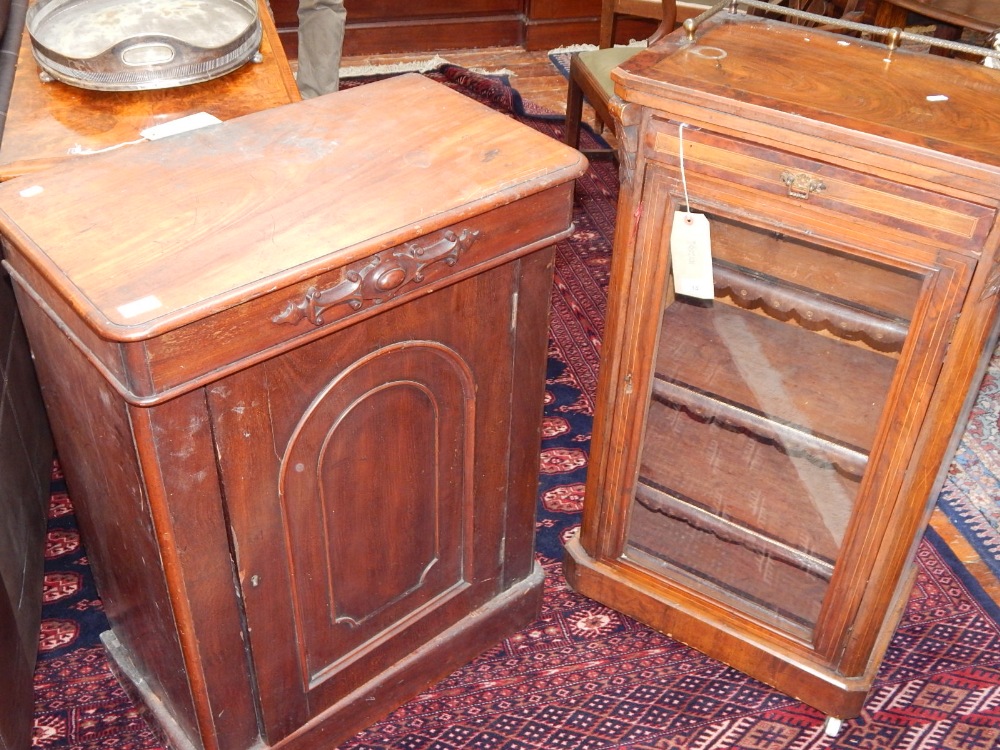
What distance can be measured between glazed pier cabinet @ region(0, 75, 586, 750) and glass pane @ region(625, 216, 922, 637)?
0.96 feet

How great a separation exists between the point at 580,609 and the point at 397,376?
36.1 inches

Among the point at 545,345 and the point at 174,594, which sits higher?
the point at 545,345

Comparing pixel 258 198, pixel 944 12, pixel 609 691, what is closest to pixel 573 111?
pixel 944 12

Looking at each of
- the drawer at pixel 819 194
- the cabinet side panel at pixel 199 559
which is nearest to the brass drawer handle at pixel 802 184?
the drawer at pixel 819 194

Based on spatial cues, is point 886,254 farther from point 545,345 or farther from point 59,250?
point 59,250

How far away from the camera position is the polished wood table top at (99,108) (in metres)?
1.83

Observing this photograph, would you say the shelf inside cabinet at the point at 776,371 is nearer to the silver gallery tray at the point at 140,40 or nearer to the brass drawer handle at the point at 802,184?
the brass drawer handle at the point at 802,184

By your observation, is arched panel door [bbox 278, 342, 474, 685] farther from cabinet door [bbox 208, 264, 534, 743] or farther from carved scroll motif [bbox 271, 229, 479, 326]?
carved scroll motif [bbox 271, 229, 479, 326]

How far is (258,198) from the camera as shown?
1.44 metres

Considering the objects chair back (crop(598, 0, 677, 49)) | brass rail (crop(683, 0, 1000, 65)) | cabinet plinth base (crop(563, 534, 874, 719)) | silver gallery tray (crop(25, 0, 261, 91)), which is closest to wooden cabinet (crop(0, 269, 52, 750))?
silver gallery tray (crop(25, 0, 261, 91))

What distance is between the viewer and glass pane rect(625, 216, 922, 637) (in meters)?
1.67

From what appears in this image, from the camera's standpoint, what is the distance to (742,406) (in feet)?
6.28

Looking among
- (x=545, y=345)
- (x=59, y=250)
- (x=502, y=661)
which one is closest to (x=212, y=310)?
(x=59, y=250)

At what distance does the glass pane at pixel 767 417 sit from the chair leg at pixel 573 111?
1868 mm
